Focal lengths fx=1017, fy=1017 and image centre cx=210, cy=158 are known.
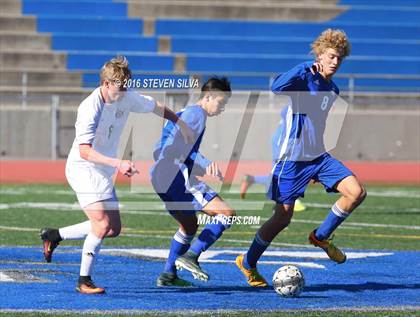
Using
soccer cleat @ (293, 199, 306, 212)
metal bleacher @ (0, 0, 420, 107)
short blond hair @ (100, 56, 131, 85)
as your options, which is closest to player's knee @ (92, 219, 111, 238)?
short blond hair @ (100, 56, 131, 85)

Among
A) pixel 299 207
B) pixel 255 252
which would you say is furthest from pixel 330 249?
pixel 299 207

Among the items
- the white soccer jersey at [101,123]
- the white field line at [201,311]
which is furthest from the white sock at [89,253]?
the white field line at [201,311]

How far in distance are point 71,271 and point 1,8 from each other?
66.9ft

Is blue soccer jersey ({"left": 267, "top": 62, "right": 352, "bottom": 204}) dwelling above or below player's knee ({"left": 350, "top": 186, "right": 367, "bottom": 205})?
above

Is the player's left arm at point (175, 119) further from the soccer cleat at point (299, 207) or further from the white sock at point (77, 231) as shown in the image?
the soccer cleat at point (299, 207)

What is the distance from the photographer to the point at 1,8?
1108 inches

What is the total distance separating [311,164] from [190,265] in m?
1.31

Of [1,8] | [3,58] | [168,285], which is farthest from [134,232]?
[1,8]

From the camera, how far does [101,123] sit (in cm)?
779

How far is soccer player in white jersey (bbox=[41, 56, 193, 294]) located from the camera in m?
7.63

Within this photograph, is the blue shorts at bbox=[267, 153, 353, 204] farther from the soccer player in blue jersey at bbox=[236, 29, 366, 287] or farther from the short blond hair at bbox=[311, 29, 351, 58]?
the short blond hair at bbox=[311, 29, 351, 58]

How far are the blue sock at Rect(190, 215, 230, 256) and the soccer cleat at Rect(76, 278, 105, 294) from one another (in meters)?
1.08

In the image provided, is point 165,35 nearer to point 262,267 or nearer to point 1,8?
point 1,8

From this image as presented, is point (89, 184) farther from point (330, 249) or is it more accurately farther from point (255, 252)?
point (330, 249)
